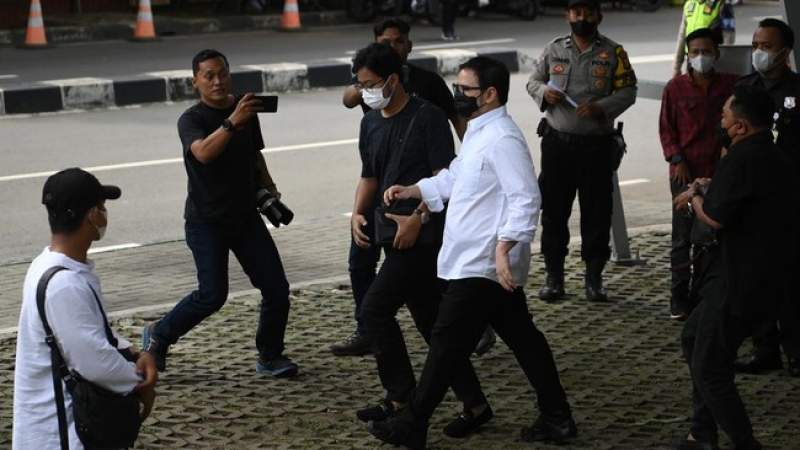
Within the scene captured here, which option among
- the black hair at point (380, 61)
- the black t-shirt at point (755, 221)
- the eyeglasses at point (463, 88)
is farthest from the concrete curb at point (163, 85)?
the black t-shirt at point (755, 221)

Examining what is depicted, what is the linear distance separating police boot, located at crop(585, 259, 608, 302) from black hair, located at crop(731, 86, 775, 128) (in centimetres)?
296

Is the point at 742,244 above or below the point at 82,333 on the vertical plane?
below

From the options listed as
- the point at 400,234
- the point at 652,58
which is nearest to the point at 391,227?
the point at 400,234

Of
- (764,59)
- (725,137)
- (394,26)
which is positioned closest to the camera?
(725,137)

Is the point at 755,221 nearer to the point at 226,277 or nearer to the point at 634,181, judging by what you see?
the point at 226,277

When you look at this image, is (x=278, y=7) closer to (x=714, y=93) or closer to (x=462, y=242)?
(x=714, y=93)

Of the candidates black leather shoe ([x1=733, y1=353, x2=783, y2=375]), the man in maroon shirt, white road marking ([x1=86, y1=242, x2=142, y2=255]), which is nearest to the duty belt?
the man in maroon shirt

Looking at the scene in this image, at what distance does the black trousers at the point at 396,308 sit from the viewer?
22.2 ft

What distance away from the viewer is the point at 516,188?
6.20 m

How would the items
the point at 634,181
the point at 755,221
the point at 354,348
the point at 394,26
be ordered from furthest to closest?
the point at 634,181
the point at 394,26
the point at 354,348
the point at 755,221

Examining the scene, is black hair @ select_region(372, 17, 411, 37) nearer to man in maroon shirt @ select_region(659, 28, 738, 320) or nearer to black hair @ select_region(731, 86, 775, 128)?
man in maroon shirt @ select_region(659, 28, 738, 320)

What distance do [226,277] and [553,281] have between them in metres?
2.30

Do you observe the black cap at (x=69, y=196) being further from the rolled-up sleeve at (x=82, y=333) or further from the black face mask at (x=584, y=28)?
the black face mask at (x=584, y=28)

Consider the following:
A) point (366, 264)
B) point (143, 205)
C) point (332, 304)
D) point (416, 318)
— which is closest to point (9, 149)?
point (143, 205)
